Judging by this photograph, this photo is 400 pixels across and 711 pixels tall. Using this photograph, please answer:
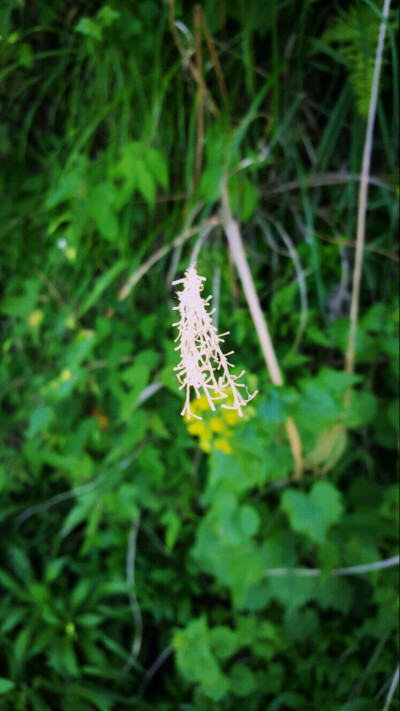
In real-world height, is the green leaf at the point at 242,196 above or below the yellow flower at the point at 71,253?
below

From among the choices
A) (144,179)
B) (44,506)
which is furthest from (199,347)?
(44,506)

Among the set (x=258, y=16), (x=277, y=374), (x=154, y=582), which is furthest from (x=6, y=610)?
(x=258, y=16)

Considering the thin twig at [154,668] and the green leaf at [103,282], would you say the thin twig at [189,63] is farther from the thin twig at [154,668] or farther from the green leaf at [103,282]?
the thin twig at [154,668]

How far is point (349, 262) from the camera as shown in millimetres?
1095

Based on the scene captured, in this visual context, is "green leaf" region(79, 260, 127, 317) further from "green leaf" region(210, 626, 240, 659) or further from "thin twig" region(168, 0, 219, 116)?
"green leaf" region(210, 626, 240, 659)

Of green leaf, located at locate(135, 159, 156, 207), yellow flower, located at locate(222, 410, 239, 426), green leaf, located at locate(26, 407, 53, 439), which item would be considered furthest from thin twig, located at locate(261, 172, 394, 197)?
green leaf, located at locate(26, 407, 53, 439)

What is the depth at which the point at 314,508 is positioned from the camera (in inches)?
36.9

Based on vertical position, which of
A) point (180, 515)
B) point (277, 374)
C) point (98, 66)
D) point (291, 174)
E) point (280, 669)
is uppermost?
point (98, 66)

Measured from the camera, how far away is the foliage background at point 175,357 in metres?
0.96

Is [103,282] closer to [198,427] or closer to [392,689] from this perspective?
[198,427]

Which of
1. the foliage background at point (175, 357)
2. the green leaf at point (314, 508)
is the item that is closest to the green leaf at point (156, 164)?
the foliage background at point (175, 357)

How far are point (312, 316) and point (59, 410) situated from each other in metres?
0.43

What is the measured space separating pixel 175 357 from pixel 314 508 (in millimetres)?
287

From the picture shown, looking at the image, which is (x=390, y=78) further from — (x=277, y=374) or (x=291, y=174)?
(x=277, y=374)
